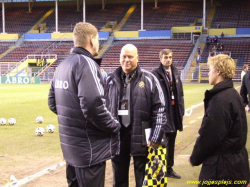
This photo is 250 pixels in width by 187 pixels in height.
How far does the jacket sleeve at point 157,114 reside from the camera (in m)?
4.62

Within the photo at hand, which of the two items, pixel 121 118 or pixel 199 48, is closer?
pixel 121 118

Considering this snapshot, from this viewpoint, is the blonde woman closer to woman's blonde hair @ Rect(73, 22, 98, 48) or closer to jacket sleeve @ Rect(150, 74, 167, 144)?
jacket sleeve @ Rect(150, 74, 167, 144)

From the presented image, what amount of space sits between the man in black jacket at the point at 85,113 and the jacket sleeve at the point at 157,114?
0.92 metres

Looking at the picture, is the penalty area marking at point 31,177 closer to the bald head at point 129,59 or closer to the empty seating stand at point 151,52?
the bald head at point 129,59

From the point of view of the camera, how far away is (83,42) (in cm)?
378

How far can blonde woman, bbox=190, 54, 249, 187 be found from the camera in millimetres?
3463

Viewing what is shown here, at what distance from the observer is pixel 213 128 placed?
3465mm

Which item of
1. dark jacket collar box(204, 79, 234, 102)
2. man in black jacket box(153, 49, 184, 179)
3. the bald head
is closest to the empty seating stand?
man in black jacket box(153, 49, 184, 179)

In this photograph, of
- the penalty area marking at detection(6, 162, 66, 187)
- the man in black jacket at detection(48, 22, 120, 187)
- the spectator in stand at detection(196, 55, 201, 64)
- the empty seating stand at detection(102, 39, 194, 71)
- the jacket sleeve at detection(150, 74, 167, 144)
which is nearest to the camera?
the man in black jacket at detection(48, 22, 120, 187)

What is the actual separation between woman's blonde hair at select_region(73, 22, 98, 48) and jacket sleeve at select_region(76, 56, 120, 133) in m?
0.21

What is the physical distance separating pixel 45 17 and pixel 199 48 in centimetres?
2560

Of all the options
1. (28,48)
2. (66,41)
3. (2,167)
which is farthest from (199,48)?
(2,167)

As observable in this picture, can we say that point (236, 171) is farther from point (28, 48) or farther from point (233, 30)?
point (28, 48)

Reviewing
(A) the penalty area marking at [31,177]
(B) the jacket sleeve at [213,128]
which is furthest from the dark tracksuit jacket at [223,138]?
(A) the penalty area marking at [31,177]
